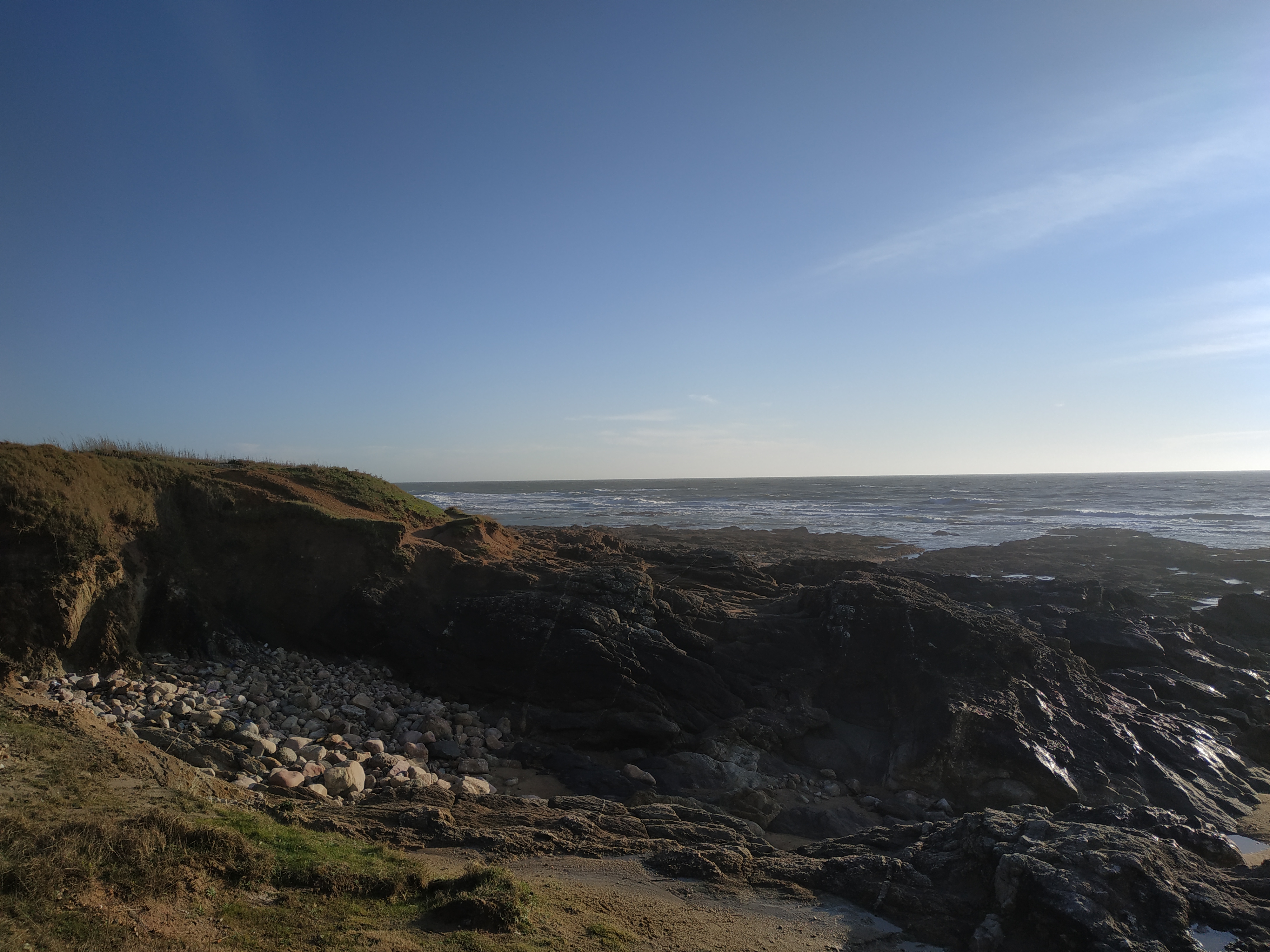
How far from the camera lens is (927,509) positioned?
70312mm

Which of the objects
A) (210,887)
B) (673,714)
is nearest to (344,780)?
(210,887)

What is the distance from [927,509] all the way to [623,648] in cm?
6520

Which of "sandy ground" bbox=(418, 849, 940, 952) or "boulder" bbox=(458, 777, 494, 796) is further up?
"sandy ground" bbox=(418, 849, 940, 952)

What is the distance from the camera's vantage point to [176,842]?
17.3 feet

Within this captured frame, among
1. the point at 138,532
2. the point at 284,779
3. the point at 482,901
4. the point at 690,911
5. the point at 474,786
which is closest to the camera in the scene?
the point at 482,901

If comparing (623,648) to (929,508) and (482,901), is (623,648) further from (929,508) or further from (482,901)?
(929,508)

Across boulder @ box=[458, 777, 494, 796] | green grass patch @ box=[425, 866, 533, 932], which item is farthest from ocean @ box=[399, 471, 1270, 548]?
green grass patch @ box=[425, 866, 533, 932]

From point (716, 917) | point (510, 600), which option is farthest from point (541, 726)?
point (716, 917)

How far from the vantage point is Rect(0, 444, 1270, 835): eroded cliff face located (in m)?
10.7

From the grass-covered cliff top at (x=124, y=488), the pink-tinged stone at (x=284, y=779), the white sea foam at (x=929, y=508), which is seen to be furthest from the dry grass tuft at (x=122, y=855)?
the white sea foam at (x=929, y=508)

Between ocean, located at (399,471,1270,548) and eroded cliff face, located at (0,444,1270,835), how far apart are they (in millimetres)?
30773

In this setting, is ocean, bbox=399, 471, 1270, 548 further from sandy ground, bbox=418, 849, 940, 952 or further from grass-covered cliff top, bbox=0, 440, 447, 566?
sandy ground, bbox=418, 849, 940, 952

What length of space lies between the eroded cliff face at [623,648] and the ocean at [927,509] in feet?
101

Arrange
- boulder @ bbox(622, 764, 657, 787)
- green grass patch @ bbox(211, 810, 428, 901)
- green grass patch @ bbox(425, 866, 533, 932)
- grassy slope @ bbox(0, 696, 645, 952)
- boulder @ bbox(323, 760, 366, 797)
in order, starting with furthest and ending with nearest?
boulder @ bbox(622, 764, 657, 787) < boulder @ bbox(323, 760, 366, 797) < green grass patch @ bbox(211, 810, 428, 901) < green grass patch @ bbox(425, 866, 533, 932) < grassy slope @ bbox(0, 696, 645, 952)
